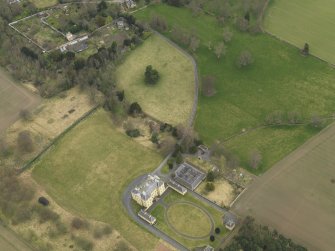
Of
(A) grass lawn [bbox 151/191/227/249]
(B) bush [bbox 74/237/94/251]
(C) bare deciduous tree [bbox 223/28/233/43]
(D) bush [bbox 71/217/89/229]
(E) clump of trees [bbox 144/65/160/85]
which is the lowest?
(B) bush [bbox 74/237/94/251]

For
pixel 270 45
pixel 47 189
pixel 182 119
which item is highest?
pixel 270 45

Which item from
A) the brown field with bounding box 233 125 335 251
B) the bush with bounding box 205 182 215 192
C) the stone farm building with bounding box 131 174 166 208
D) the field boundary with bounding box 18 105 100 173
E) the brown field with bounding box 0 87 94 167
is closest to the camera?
the brown field with bounding box 233 125 335 251

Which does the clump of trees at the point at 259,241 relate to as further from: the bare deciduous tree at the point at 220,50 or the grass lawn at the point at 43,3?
the grass lawn at the point at 43,3

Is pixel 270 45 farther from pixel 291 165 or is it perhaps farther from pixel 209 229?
pixel 209 229

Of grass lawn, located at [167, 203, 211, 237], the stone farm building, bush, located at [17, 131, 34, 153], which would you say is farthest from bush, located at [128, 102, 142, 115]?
grass lawn, located at [167, 203, 211, 237]

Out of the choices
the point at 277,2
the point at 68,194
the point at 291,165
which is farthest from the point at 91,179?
the point at 277,2

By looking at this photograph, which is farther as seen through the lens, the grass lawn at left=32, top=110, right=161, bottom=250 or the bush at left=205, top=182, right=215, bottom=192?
the bush at left=205, top=182, right=215, bottom=192

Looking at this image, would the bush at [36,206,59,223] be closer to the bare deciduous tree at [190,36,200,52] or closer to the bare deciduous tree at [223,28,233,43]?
the bare deciduous tree at [190,36,200,52]
